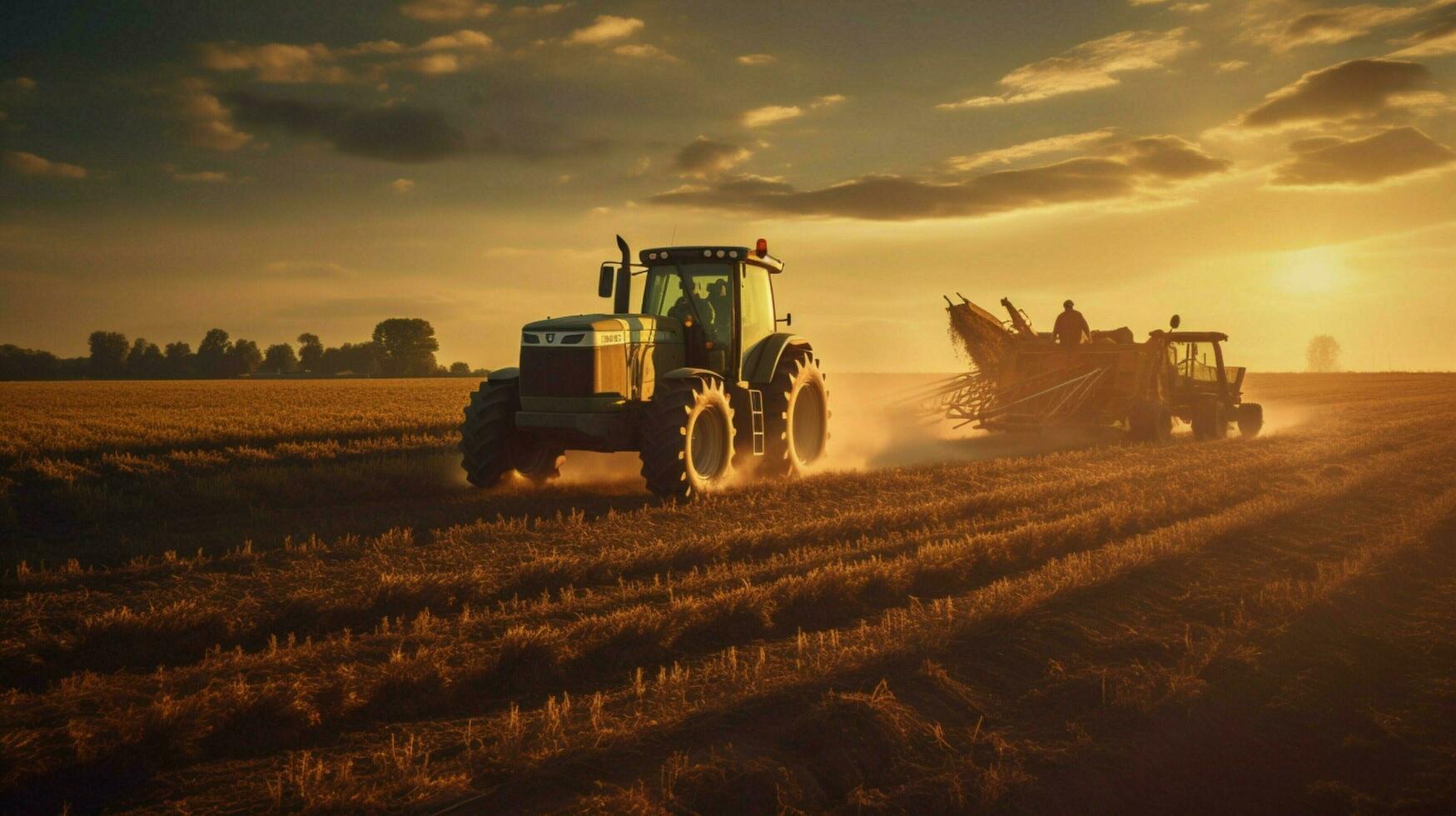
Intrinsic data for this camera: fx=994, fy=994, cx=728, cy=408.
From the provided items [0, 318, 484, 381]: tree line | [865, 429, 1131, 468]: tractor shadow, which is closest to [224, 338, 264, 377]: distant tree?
[0, 318, 484, 381]: tree line

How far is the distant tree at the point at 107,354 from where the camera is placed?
3073 inches

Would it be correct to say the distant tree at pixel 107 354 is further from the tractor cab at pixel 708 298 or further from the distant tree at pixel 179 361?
the tractor cab at pixel 708 298

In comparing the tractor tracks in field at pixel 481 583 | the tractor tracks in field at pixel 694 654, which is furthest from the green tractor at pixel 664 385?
the tractor tracks in field at pixel 694 654

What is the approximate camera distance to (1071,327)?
62.1 feet

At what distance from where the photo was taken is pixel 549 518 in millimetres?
9961

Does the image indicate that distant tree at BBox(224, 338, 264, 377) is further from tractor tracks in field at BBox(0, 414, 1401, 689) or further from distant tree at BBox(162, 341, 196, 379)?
tractor tracks in field at BBox(0, 414, 1401, 689)

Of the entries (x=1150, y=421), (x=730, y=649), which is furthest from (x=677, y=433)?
(x=1150, y=421)

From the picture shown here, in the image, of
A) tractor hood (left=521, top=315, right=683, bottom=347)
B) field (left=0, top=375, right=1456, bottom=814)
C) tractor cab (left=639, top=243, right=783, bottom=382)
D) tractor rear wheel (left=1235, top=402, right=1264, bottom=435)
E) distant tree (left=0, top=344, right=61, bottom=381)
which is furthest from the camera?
distant tree (left=0, top=344, right=61, bottom=381)

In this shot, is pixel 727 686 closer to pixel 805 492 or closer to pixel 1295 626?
pixel 1295 626

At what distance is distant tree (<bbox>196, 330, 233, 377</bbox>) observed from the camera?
78.0 metres

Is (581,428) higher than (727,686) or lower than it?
higher

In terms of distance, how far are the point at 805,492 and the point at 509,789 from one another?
311 inches

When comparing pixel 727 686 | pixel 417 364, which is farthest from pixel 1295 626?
pixel 417 364

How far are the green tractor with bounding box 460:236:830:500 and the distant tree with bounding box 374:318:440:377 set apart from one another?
67114 millimetres
